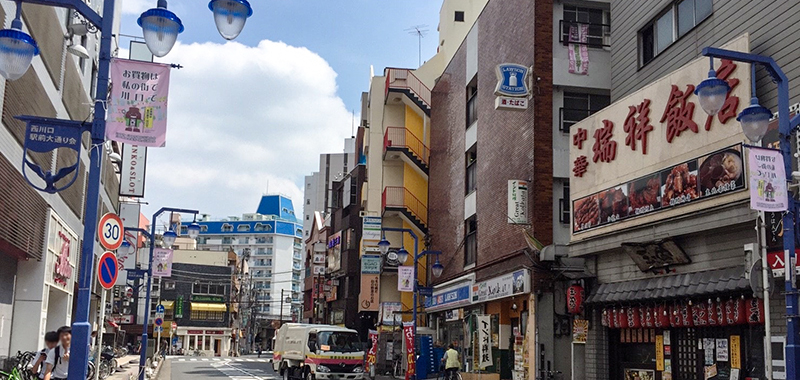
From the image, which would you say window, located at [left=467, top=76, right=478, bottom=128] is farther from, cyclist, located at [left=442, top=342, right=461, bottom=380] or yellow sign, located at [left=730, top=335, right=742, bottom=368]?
yellow sign, located at [left=730, top=335, right=742, bottom=368]

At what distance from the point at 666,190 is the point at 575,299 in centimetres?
529

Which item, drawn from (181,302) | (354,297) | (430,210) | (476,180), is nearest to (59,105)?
(476,180)

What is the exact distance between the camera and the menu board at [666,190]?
600 inches

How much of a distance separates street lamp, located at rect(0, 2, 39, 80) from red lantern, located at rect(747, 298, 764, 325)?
12598 millimetres

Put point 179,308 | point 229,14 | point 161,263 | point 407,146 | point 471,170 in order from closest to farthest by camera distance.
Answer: point 229,14, point 161,263, point 471,170, point 407,146, point 179,308

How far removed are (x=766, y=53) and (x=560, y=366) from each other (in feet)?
43.0

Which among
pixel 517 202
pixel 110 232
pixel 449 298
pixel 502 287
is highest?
pixel 517 202

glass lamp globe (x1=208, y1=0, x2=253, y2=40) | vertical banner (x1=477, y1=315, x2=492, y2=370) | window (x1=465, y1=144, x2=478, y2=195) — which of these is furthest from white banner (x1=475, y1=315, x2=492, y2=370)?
glass lamp globe (x1=208, y1=0, x2=253, y2=40)

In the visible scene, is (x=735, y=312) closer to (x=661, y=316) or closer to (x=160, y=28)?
(x=661, y=316)

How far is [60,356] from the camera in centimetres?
A: 1229

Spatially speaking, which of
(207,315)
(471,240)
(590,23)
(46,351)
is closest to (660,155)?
(590,23)

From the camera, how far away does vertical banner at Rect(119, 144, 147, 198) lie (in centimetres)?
4688

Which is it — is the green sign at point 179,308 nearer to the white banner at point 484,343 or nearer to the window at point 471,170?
the window at point 471,170

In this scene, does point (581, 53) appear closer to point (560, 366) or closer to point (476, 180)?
point (476, 180)
